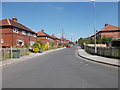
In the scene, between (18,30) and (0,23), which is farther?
(18,30)

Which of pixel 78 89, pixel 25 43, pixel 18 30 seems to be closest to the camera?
pixel 78 89

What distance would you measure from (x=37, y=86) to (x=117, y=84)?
354 cm

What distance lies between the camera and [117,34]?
157 ft

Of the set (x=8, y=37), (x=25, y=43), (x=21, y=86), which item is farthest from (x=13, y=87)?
(x=25, y=43)

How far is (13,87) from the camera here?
4414mm

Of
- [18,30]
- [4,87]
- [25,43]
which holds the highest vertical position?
[18,30]

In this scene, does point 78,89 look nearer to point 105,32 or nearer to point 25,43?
point 25,43

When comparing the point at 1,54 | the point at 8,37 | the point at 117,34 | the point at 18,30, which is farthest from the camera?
the point at 117,34

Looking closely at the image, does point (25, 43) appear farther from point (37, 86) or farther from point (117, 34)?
point (117, 34)

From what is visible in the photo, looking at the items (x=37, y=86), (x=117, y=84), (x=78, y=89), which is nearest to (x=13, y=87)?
(x=37, y=86)

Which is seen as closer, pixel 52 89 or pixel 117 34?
pixel 52 89

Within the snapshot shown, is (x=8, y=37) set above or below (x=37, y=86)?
above

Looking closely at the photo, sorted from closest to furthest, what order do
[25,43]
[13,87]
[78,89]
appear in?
[78,89] < [13,87] < [25,43]

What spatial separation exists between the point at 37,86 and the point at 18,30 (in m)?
25.5
